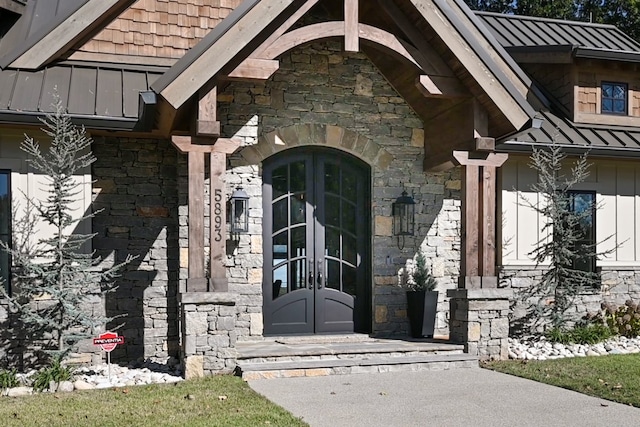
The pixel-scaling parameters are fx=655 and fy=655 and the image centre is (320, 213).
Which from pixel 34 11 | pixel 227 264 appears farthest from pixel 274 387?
pixel 34 11

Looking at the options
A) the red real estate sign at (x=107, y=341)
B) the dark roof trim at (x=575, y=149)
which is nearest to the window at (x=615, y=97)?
the dark roof trim at (x=575, y=149)

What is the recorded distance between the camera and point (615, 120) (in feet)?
36.6

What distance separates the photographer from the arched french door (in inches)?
373

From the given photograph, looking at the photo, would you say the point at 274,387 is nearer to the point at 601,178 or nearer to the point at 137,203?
the point at 137,203

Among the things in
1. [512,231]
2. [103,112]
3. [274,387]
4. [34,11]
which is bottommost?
[274,387]

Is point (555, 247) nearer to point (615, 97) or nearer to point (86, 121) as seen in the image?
point (615, 97)

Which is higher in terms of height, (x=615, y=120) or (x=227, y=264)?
(x=615, y=120)

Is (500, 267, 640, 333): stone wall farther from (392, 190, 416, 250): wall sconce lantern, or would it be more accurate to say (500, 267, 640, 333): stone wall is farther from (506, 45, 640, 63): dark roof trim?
(506, 45, 640, 63): dark roof trim

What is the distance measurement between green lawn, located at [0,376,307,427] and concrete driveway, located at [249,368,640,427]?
307mm

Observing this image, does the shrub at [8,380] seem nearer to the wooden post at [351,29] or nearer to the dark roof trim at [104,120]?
the dark roof trim at [104,120]

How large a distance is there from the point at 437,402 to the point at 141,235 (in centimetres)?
466

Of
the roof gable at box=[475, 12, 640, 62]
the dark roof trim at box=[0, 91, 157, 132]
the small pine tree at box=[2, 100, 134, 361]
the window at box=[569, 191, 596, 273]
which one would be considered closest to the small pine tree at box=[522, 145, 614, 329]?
the window at box=[569, 191, 596, 273]

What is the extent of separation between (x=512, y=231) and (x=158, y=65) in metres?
5.91

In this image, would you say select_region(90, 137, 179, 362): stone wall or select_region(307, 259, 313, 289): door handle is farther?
select_region(307, 259, 313, 289): door handle
